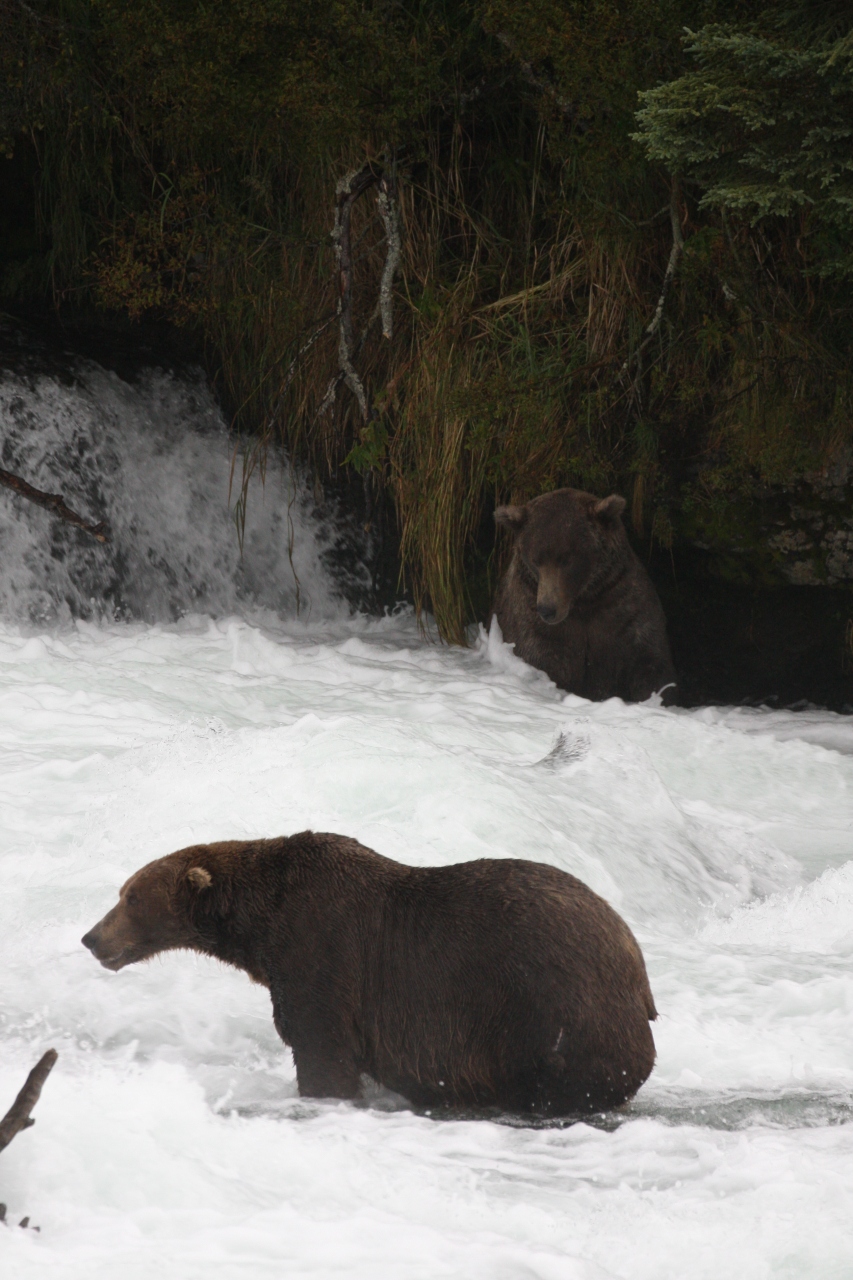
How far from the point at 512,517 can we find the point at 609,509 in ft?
1.51

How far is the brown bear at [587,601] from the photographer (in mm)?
6918

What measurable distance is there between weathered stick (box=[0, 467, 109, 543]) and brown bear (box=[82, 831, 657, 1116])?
4.14 m

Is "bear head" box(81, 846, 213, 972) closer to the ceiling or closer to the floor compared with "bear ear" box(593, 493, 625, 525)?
closer to the floor

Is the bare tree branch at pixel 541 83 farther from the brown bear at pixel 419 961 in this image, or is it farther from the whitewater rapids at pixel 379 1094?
the brown bear at pixel 419 961

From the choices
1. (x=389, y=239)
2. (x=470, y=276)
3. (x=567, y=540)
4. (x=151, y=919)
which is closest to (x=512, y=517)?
(x=567, y=540)

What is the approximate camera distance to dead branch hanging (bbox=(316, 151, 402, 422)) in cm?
757

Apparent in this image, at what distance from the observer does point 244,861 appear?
10.1 feet

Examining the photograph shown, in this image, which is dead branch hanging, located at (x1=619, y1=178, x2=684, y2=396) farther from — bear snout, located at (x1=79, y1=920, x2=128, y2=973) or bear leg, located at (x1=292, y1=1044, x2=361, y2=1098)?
bear leg, located at (x1=292, y1=1044, x2=361, y2=1098)

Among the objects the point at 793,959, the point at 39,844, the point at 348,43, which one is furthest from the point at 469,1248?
the point at 348,43

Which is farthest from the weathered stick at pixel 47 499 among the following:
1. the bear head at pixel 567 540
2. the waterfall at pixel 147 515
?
the bear head at pixel 567 540

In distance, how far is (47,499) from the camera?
7164mm

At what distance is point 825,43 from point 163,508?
14.5 ft

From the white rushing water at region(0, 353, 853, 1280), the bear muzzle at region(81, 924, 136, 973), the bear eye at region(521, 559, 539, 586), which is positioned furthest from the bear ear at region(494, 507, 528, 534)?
the bear muzzle at region(81, 924, 136, 973)

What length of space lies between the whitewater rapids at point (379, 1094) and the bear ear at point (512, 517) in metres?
0.84
